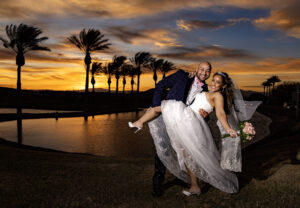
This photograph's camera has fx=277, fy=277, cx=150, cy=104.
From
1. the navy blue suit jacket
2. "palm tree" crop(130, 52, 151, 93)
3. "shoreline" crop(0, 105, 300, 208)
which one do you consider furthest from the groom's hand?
"palm tree" crop(130, 52, 151, 93)

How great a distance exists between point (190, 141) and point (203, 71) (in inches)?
44.1

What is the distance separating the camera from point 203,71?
4.36 m

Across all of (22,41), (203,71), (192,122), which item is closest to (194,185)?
(192,122)

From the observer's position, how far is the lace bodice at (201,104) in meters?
4.41

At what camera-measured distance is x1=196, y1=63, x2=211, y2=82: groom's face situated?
14.2ft

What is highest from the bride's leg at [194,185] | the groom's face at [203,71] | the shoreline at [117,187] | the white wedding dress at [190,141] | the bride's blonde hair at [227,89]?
the groom's face at [203,71]

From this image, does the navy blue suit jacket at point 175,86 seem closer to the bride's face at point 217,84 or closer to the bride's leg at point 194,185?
the bride's face at point 217,84

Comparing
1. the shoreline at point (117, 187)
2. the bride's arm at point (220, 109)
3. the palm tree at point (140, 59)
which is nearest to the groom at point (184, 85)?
the bride's arm at point (220, 109)

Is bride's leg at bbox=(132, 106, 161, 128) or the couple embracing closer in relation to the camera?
the couple embracing

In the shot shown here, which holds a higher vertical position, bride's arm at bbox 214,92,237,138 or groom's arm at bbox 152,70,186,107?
groom's arm at bbox 152,70,186,107

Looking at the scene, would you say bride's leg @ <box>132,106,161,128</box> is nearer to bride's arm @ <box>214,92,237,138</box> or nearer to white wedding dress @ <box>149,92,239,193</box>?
white wedding dress @ <box>149,92,239,193</box>

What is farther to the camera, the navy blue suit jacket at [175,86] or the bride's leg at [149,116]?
the bride's leg at [149,116]

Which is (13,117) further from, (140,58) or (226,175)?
(140,58)

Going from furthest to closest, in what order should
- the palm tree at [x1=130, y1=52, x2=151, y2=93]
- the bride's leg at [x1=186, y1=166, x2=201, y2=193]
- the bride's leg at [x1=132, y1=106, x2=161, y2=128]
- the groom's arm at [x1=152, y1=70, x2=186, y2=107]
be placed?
the palm tree at [x1=130, y1=52, x2=151, y2=93], the bride's leg at [x1=186, y1=166, x2=201, y2=193], the bride's leg at [x1=132, y1=106, x2=161, y2=128], the groom's arm at [x1=152, y1=70, x2=186, y2=107]
